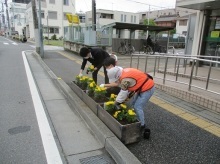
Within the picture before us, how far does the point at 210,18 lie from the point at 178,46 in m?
19.4

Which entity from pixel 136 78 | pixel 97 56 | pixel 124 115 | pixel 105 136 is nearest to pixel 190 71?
pixel 97 56

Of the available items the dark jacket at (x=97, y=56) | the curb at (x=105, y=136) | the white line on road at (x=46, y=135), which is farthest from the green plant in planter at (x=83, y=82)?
the white line on road at (x=46, y=135)

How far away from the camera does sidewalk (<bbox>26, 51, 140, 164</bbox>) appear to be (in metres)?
2.79

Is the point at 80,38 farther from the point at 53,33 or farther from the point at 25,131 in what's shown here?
the point at 53,33

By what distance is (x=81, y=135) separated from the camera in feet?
11.2

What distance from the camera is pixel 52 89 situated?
20.4ft

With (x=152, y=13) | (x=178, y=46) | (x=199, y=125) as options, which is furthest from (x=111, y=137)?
(x=152, y=13)

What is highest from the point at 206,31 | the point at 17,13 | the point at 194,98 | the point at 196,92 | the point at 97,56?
the point at 17,13

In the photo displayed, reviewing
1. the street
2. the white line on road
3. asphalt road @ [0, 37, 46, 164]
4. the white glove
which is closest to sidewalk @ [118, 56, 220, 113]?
the street

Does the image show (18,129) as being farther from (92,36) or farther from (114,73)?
(92,36)

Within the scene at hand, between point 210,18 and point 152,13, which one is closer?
point 210,18

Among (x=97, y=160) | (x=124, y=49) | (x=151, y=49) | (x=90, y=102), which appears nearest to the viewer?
(x=97, y=160)

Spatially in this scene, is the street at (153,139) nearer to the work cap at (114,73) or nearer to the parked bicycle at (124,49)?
the work cap at (114,73)

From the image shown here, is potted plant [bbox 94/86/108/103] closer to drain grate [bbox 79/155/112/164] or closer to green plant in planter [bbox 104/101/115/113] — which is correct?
green plant in planter [bbox 104/101/115/113]
